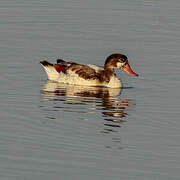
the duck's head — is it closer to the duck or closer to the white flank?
the duck

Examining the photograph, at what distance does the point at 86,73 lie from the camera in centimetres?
2089

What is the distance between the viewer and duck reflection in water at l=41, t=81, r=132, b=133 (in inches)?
638

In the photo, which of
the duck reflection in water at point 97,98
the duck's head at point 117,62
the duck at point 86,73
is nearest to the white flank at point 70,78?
the duck at point 86,73

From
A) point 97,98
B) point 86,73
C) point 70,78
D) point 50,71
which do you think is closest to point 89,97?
point 97,98

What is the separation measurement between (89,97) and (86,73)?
2083mm

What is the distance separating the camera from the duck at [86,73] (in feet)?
68.5

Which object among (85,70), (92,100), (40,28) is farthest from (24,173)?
(40,28)

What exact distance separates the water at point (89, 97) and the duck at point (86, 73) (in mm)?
322

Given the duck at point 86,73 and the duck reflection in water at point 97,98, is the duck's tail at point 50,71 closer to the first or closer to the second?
the duck at point 86,73

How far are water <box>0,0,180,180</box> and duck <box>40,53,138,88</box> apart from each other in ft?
1.06

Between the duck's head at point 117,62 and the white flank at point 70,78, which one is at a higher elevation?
the duck's head at point 117,62

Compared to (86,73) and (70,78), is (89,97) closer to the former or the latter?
(86,73)

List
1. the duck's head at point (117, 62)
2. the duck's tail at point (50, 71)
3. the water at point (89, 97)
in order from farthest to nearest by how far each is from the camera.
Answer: the duck's head at point (117, 62), the duck's tail at point (50, 71), the water at point (89, 97)

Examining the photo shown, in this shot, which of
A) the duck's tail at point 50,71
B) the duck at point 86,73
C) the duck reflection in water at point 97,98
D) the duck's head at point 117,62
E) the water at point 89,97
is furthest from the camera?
the duck's head at point 117,62
